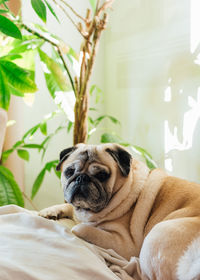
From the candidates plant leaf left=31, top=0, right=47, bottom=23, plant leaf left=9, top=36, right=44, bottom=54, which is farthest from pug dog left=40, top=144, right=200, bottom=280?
plant leaf left=9, top=36, right=44, bottom=54

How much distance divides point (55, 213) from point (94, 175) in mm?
266

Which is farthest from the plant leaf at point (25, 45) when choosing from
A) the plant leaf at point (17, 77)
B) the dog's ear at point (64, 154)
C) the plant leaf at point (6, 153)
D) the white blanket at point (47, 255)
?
the white blanket at point (47, 255)

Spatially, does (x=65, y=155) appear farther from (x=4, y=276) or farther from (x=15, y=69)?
(x=4, y=276)

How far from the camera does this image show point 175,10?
2059 millimetres

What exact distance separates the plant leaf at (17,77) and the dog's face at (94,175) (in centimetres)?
46

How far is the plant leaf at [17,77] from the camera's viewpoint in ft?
4.91

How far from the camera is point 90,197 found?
1.12 m

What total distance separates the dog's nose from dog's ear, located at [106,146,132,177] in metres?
0.12

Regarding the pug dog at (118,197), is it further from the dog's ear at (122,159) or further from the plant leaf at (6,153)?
the plant leaf at (6,153)

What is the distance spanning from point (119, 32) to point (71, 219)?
1664mm

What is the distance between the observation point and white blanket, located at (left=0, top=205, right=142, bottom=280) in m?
0.69

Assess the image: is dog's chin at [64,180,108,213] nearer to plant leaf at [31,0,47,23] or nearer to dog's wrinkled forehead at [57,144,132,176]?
dog's wrinkled forehead at [57,144,132,176]

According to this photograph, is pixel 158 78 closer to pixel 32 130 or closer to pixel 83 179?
pixel 32 130

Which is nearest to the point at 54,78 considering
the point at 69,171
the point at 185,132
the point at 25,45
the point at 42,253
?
the point at 25,45
